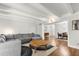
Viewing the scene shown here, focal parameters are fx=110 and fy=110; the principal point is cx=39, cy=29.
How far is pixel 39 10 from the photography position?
2229 mm

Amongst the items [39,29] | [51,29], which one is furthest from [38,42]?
[51,29]

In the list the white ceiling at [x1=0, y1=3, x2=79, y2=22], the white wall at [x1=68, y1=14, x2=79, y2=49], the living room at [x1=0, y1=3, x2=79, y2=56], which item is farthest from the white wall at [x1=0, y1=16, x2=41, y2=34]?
the white wall at [x1=68, y1=14, x2=79, y2=49]

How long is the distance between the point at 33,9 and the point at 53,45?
0.83m

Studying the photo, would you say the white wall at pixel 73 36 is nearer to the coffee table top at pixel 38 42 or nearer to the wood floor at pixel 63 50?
the wood floor at pixel 63 50

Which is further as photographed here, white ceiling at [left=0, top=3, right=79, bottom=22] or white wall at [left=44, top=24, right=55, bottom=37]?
white wall at [left=44, top=24, right=55, bottom=37]

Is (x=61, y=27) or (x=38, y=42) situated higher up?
(x=61, y=27)

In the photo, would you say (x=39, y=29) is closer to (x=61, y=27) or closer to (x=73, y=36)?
(x=61, y=27)

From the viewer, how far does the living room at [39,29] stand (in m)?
2.13

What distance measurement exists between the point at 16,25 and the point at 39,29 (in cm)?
48

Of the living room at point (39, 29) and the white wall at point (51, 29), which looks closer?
the living room at point (39, 29)

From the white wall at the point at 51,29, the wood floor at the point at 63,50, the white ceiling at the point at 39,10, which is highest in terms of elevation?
the white ceiling at the point at 39,10

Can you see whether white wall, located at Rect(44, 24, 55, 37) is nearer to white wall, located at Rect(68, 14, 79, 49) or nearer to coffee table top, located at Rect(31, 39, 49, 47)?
coffee table top, located at Rect(31, 39, 49, 47)

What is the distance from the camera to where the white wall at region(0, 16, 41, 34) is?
2150mm

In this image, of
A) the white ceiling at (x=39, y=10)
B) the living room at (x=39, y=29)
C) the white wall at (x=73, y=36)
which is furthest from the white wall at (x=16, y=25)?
the white wall at (x=73, y=36)
